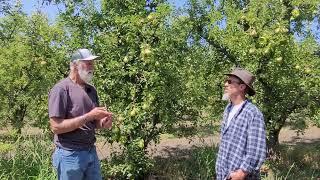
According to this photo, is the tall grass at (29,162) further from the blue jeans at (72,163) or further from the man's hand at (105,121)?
the man's hand at (105,121)

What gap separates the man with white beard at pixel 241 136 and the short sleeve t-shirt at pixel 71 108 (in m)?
1.25

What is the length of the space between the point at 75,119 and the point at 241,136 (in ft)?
4.71

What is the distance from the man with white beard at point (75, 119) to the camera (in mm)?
4207

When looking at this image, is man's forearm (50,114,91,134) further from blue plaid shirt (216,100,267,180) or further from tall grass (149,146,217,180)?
tall grass (149,146,217,180)

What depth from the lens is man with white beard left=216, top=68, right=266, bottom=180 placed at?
13.1 ft

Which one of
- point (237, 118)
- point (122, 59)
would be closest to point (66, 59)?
point (122, 59)

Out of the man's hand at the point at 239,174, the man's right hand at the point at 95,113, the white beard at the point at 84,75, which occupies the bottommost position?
the man's hand at the point at 239,174

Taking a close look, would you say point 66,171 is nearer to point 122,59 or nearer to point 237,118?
point 237,118

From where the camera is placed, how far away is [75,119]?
4.18 m

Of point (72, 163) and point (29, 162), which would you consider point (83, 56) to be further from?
point (29, 162)

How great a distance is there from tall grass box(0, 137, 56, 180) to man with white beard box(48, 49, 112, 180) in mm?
2096

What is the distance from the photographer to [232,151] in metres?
4.16

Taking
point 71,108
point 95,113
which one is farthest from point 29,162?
point 95,113

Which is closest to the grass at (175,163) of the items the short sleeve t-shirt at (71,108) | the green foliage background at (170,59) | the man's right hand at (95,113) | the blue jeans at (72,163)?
the green foliage background at (170,59)
